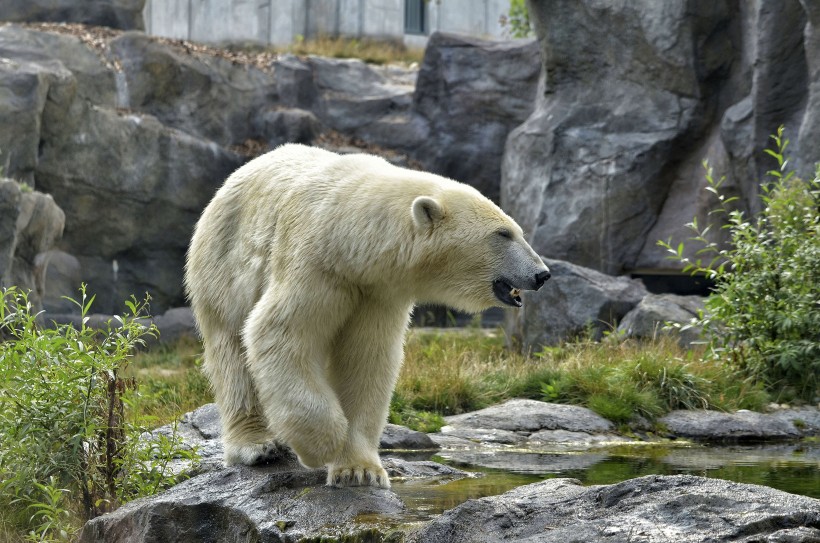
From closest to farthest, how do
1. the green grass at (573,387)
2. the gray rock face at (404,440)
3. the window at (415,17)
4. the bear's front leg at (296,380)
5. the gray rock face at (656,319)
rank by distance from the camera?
the bear's front leg at (296,380) < the gray rock face at (404,440) < the green grass at (573,387) < the gray rock face at (656,319) < the window at (415,17)

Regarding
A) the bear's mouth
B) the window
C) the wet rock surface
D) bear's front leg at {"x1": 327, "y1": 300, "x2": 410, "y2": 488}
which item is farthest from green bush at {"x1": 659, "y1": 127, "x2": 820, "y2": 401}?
the window

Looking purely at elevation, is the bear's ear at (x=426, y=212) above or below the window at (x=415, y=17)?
below

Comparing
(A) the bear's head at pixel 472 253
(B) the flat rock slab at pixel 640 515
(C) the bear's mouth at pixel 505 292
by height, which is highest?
(A) the bear's head at pixel 472 253

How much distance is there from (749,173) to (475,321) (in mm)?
4104

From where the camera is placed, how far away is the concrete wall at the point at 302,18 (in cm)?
2353

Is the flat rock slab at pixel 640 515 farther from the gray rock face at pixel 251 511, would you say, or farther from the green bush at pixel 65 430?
the green bush at pixel 65 430

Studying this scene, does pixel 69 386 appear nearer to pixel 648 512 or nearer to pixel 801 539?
pixel 648 512

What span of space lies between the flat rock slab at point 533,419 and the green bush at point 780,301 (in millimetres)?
1731

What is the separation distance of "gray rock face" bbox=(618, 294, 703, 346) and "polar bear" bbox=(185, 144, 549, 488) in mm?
5989

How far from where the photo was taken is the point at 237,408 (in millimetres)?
4883

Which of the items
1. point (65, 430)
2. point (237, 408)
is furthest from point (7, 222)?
point (237, 408)

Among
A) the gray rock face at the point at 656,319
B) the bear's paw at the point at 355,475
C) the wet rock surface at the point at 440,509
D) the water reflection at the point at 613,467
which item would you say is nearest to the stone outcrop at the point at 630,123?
the gray rock face at the point at 656,319

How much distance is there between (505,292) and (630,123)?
9.90 metres

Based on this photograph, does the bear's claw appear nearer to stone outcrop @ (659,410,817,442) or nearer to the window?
stone outcrop @ (659,410,817,442)
